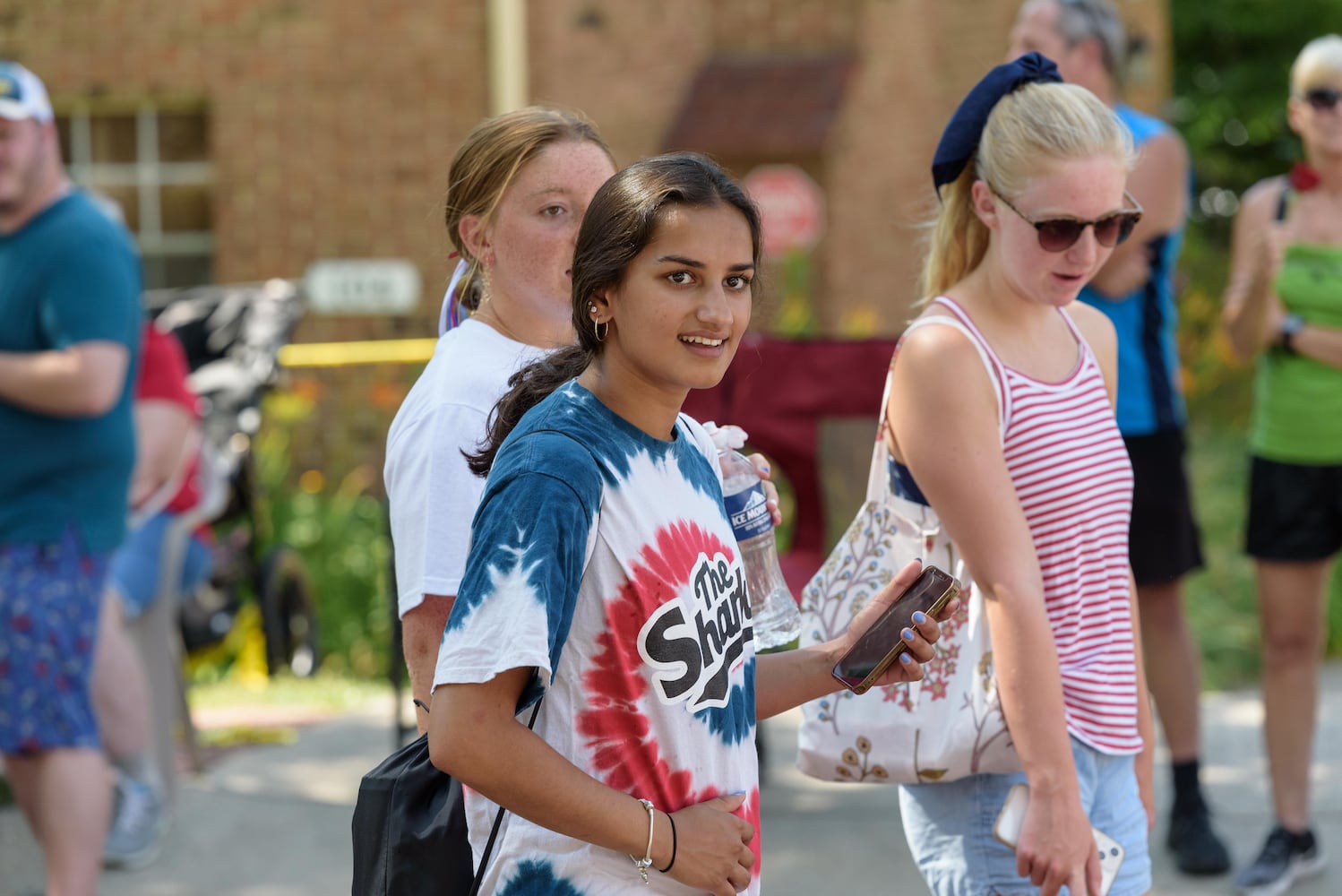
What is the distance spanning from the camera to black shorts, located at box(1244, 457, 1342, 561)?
4520mm

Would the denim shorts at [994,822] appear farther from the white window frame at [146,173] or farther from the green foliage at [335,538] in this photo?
the white window frame at [146,173]

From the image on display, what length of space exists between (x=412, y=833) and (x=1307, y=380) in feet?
11.0

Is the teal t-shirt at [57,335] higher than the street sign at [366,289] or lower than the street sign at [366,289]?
higher

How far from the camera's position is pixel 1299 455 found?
4.60 meters

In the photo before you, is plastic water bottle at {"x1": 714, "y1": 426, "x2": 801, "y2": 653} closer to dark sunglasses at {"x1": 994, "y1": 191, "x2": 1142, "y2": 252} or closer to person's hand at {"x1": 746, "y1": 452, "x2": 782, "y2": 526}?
person's hand at {"x1": 746, "y1": 452, "x2": 782, "y2": 526}

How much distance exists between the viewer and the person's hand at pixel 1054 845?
7.73 ft

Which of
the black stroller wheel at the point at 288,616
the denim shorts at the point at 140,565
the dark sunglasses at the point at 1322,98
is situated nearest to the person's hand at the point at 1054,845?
the dark sunglasses at the point at 1322,98

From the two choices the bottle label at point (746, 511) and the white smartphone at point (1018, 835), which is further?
the white smartphone at point (1018, 835)

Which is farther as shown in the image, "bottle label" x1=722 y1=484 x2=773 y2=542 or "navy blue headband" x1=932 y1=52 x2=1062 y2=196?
"navy blue headband" x1=932 y1=52 x2=1062 y2=196

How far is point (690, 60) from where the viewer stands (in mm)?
10453

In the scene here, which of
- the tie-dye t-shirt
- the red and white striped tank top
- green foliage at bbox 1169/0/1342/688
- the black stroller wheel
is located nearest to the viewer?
the tie-dye t-shirt

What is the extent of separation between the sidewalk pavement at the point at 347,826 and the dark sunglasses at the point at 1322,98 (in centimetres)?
213

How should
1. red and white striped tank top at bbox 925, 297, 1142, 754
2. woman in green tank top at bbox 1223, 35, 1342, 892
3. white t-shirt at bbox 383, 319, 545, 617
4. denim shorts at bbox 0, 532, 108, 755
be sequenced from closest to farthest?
white t-shirt at bbox 383, 319, 545, 617 → red and white striped tank top at bbox 925, 297, 1142, 754 → denim shorts at bbox 0, 532, 108, 755 → woman in green tank top at bbox 1223, 35, 1342, 892

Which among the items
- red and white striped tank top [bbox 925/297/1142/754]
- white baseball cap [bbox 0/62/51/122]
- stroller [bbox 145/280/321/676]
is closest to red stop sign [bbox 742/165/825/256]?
stroller [bbox 145/280/321/676]
